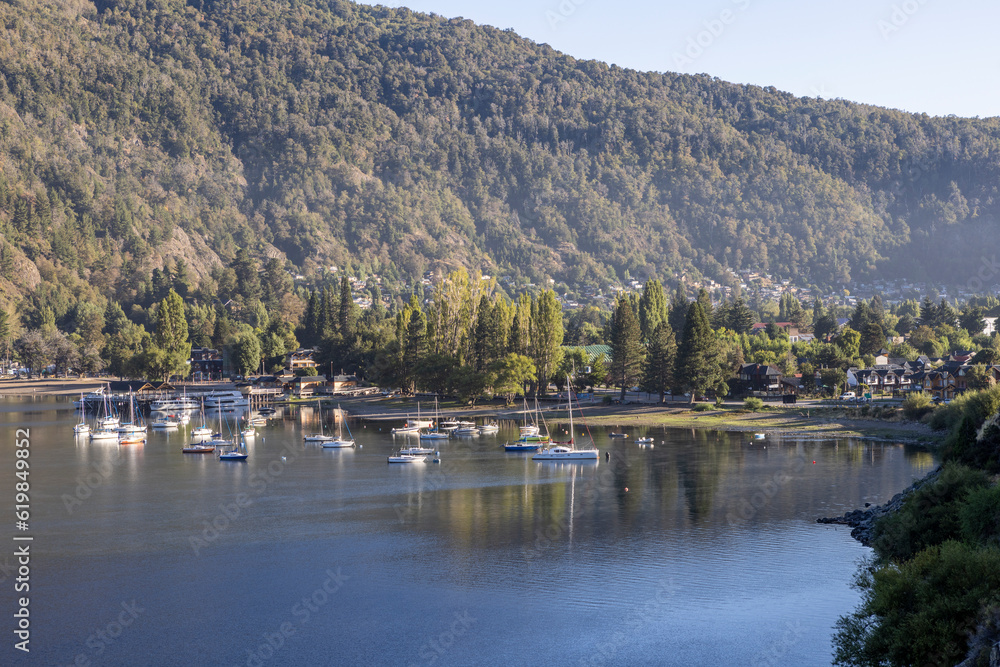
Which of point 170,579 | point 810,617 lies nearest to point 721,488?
point 810,617

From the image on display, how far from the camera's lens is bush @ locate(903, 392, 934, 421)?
98.4m

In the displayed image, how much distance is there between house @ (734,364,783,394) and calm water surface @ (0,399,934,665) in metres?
38.7

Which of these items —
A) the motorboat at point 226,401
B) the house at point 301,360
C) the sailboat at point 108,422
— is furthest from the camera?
the house at point 301,360

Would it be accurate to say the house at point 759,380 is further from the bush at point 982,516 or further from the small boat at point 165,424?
the bush at point 982,516

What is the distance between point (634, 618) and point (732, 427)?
66.3 meters

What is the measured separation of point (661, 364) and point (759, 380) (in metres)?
17.3

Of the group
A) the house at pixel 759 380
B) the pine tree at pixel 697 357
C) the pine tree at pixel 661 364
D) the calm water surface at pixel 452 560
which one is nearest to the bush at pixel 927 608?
the calm water surface at pixel 452 560

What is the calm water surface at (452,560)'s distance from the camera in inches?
1537

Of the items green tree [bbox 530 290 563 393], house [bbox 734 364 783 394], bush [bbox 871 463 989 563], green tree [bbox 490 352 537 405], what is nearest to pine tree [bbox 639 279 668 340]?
house [bbox 734 364 783 394]

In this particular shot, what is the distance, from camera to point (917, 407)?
326 ft

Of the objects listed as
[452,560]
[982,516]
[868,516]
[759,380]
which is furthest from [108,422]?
[982,516]

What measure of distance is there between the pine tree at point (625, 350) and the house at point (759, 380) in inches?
522

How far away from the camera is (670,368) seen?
117 metres

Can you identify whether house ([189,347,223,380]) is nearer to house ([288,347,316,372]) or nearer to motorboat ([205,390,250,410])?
house ([288,347,316,372])
